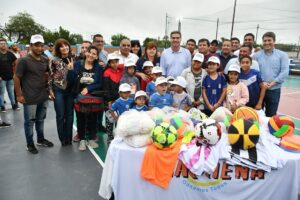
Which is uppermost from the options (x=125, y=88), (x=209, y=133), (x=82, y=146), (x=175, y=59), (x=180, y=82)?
(x=175, y=59)

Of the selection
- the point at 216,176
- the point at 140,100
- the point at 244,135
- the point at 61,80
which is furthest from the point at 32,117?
the point at 244,135

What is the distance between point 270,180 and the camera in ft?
7.50

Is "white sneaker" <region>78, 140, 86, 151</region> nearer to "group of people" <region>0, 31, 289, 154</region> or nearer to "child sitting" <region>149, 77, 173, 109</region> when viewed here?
"group of people" <region>0, 31, 289, 154</region>

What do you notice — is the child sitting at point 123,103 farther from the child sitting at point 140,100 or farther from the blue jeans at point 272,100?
the blue jeans at point 272,100

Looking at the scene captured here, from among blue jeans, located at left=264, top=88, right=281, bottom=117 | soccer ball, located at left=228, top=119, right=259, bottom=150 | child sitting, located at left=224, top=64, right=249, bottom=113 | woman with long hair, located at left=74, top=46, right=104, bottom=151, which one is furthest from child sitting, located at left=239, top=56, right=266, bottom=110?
woman with long hair, located at left=74, top=46, right=104, bottom=151

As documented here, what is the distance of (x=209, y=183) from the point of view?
2264 mm

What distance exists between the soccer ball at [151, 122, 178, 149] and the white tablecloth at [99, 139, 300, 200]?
0.18 m

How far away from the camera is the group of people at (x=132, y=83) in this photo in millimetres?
3602

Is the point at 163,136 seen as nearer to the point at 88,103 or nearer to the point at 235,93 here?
the point at 235,93

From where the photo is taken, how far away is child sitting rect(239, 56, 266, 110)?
3.63 m

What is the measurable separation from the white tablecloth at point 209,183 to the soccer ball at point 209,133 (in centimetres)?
25

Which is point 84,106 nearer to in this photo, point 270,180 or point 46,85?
point 46,85

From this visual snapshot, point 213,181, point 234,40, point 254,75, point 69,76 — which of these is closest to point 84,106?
point 69,76

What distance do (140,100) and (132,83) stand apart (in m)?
0.47
